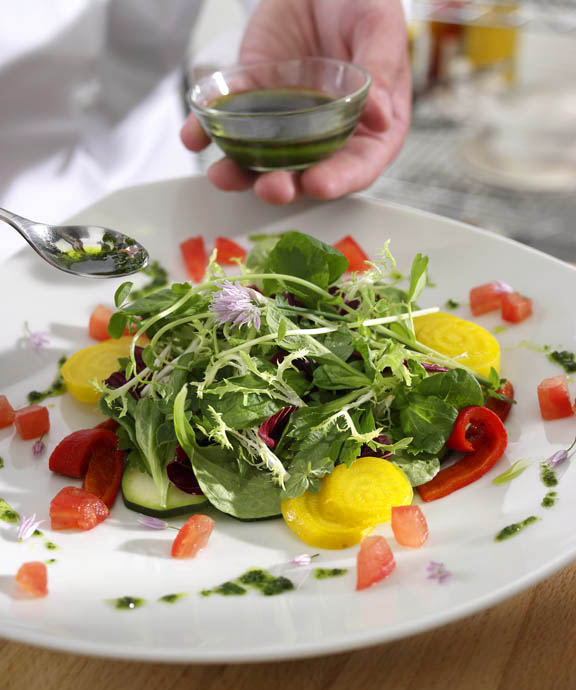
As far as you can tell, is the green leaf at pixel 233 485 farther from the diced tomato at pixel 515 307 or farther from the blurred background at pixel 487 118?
the blurred background at pixel 487 118

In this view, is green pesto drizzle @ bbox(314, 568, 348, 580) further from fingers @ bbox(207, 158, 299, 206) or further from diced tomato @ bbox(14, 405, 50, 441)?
fingers @ bbox(207, 158, 299, 206)

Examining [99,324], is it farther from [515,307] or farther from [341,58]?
[341,58]

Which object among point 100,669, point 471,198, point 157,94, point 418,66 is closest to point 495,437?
point 100,669

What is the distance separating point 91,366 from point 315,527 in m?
0.56

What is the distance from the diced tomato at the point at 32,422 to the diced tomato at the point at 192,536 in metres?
0.35

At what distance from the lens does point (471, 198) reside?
10.6 feet

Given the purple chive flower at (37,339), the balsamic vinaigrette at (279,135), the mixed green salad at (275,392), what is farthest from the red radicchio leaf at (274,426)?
the balsamic vinaigrette at (279,135)

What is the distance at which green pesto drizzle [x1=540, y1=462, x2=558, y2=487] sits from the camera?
40.8 inches

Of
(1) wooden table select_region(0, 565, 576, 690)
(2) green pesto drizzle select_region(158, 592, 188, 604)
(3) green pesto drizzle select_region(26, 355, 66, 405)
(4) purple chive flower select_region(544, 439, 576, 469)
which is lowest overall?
(1) wooden table select_region(0, 565, 576, 690)

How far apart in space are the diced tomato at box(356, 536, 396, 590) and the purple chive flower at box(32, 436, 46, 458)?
0.57 meters

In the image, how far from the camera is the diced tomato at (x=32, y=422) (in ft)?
4.13

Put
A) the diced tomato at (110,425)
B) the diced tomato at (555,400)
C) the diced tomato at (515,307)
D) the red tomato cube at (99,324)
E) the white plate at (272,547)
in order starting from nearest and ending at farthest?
the white plate at (272,547), the diced tomato at (555,400), the diced tomato at (110,425), the diced tomato at (515,307), the red tomato cube at (99,324)

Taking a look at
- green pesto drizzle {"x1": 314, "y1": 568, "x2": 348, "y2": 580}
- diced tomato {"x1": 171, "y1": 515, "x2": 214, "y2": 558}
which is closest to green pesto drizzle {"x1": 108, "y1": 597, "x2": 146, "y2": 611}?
diced tomato {"x1": 171, "y1": 515, "x2": 214, "y2": 558}

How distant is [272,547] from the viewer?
105 cm
